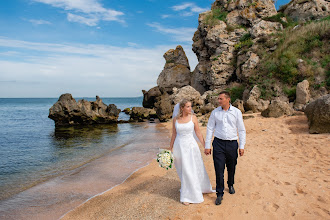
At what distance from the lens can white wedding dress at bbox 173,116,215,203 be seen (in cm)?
496

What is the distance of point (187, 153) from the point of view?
501cm

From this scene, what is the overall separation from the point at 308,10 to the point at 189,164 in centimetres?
2841

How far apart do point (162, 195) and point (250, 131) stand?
832cm

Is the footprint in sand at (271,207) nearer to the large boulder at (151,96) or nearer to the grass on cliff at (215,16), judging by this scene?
the large boulder at (151,96)

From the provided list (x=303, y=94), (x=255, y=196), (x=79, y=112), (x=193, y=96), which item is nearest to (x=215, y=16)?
(x=193, y=96)

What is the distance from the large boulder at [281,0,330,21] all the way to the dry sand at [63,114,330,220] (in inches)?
862

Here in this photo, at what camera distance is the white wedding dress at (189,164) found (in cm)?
496

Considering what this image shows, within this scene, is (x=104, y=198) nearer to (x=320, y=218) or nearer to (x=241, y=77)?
(x=320, y=218)

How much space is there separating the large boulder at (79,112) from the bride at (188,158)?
2130 cm

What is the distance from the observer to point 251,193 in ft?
17.3

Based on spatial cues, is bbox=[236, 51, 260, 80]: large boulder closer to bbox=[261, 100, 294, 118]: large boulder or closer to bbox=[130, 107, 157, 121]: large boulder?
bbox=[261, 100, 294, 118]: large boulder

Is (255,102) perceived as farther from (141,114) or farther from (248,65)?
(141,114)

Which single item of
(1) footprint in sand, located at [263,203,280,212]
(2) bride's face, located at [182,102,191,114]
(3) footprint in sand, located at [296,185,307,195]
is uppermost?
(2) bride's face, located at [182,102,191,114]

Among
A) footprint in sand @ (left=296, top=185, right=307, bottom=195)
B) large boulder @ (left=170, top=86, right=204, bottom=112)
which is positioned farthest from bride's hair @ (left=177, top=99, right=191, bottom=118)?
large boulder @ (left=170, top=86, right=204, bottom=112)
